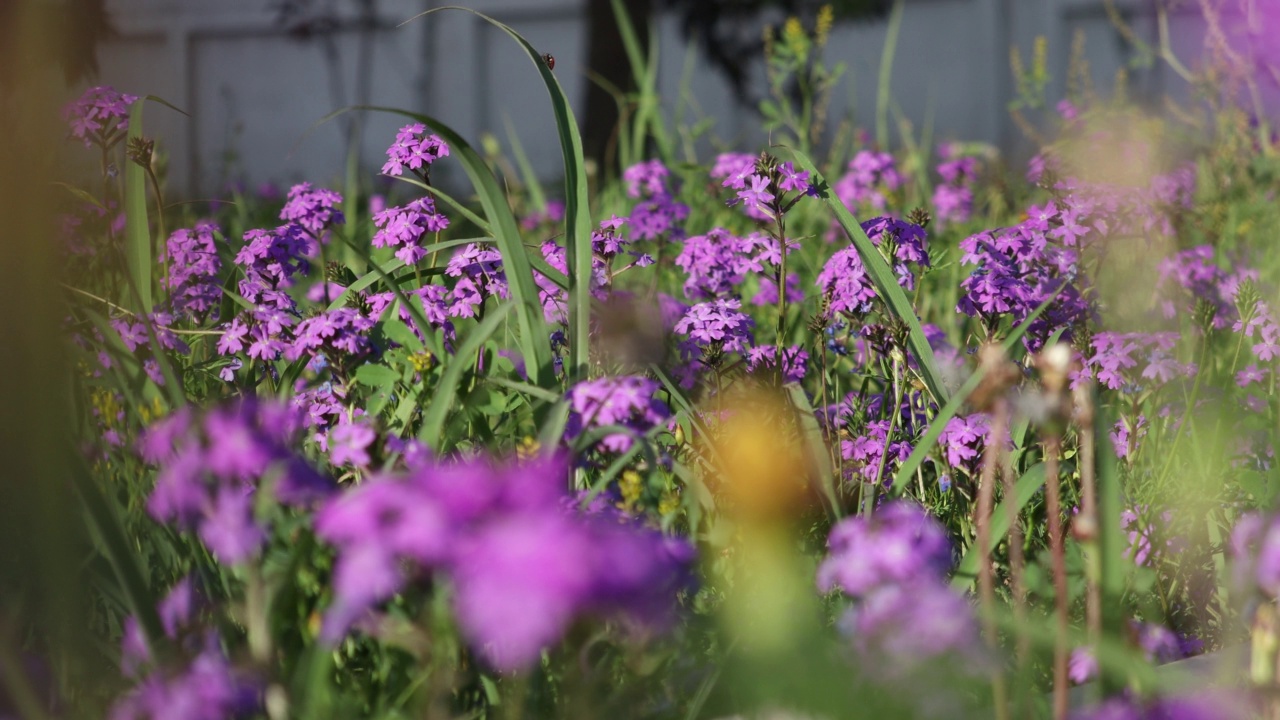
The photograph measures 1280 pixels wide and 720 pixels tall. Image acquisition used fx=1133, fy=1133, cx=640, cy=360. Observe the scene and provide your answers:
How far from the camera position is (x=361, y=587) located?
838 millimetres

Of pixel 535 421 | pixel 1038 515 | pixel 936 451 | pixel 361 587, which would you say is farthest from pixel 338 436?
pixel 1038 515

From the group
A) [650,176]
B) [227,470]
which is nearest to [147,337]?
[227,470]

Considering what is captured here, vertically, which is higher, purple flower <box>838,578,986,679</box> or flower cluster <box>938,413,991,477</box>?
purple flower <box>838,578,986,679</box>

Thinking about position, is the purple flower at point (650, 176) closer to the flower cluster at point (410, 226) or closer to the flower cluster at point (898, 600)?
the flower cluster at point (410, 226)

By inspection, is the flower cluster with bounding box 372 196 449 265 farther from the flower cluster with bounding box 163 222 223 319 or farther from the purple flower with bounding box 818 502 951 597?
the purple flower with bounding box 818 502 951 597

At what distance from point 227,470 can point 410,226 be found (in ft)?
3.69

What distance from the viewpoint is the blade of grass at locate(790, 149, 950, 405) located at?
6.11 feet

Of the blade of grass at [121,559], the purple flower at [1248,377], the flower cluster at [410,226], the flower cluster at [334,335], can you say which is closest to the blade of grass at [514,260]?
the flower cluster at [334,335]

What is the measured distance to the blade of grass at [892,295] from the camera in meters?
1.86

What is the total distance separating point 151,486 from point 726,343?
1.01 metres

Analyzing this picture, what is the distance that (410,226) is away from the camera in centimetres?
204

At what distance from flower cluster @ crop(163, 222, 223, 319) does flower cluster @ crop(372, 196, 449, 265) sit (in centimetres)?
43

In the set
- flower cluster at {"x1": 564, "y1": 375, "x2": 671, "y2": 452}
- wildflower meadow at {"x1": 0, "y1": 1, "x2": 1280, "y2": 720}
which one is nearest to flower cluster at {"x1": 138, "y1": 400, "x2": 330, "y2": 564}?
wildflower meadow at {"x1": 0, "y1": 1, "x2": 1280, "y2": 720}

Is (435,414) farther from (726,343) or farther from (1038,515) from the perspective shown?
(1038,515)
